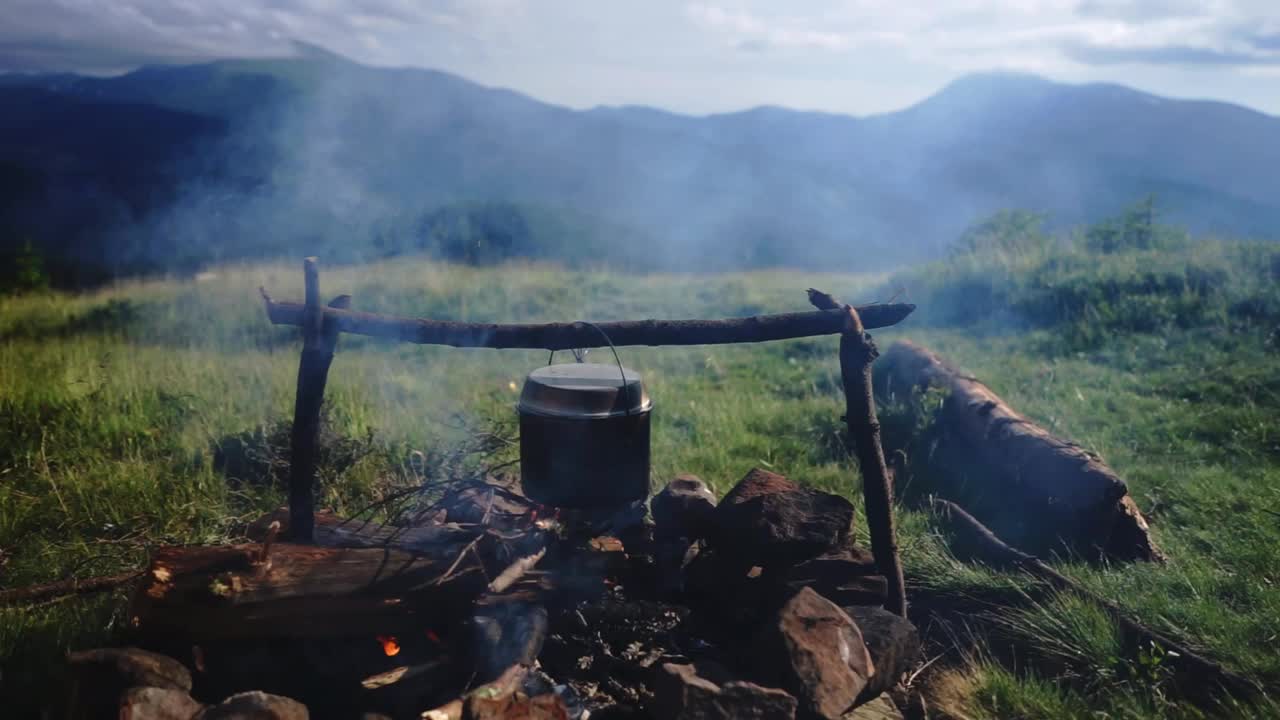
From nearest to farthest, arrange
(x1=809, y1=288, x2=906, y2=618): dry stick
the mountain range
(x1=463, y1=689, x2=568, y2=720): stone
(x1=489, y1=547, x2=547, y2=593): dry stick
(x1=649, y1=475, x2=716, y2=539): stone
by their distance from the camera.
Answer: (x1=463, y1=689, x2=568, y2=720): stone
(x1=489, y1=547, x2=547, y2=593): dry stick
(x1=809, y1=288, x2=906, y2=618): dry stick
(x1=649, y1=475, x2=716, y2=539): stone
the mountain range

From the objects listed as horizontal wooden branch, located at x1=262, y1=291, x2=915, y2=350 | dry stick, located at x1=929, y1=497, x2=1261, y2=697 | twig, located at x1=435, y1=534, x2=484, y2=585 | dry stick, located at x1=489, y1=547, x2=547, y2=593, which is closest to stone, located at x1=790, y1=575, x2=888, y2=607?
dry stick, located at x1=929, y1=497, x2=1261, y2=697

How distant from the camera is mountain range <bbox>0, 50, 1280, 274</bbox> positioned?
17.8 metres

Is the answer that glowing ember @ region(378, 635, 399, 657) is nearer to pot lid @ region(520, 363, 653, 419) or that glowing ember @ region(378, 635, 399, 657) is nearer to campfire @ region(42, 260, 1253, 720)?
campfire @ region(42, 260, 1253, 720)

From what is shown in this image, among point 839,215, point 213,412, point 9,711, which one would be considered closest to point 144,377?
point 213,412

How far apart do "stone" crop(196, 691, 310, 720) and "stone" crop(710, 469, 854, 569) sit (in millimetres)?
1695

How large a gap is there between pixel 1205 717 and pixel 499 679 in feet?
7.96

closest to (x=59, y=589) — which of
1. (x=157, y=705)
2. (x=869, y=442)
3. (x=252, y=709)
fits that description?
(x=157, y=705)

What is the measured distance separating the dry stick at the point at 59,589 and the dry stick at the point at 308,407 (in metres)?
0.86

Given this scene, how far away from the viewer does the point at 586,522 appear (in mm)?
3408

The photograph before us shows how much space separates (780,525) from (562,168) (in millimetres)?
53781

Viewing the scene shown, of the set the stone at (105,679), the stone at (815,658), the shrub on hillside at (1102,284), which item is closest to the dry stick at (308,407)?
the stone at (105,679)

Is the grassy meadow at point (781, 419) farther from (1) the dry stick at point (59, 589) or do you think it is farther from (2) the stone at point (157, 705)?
(2) the stone at point (157, 705)

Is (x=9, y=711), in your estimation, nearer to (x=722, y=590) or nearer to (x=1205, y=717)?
(x=722, y=590)

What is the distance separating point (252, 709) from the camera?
2359 mm
